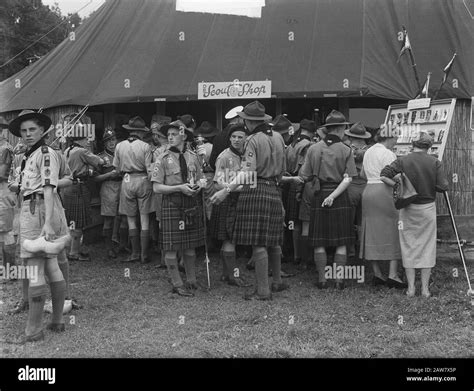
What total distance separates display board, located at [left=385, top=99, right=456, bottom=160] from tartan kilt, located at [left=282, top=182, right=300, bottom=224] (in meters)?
1.42

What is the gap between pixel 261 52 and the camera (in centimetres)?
904

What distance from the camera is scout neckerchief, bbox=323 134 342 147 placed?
19.3ft

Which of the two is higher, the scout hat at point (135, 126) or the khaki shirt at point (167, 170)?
the scout hat at point (135, 126)

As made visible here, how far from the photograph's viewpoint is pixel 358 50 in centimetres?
855

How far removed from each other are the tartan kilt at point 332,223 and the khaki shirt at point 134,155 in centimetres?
265

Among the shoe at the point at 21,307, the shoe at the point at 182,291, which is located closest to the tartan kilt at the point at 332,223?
the shoe at the point at 182,291

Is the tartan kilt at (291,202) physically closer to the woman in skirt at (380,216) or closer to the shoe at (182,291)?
the woman in skirt at (380,216)

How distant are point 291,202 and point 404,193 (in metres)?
1.81

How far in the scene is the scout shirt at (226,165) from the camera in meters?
5.98

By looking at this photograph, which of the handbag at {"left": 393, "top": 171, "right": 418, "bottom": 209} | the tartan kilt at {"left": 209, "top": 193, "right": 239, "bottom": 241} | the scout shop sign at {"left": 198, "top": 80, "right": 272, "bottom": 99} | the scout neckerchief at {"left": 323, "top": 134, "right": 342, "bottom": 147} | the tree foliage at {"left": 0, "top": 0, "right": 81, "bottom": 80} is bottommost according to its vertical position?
the tartan kilt at {"left": 209, "top": 193, "right": 239, "bottom": 241}

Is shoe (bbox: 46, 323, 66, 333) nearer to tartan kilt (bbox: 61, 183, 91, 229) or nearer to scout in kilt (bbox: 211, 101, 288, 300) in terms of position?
scout in kilt (bbox: 211, 101, 288, 300)

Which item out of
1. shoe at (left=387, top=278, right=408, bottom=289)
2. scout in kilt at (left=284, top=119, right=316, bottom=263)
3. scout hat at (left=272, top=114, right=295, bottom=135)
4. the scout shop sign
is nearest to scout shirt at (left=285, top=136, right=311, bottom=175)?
scout in kilt at (left=284, top=119, right=316, bottom=263)
